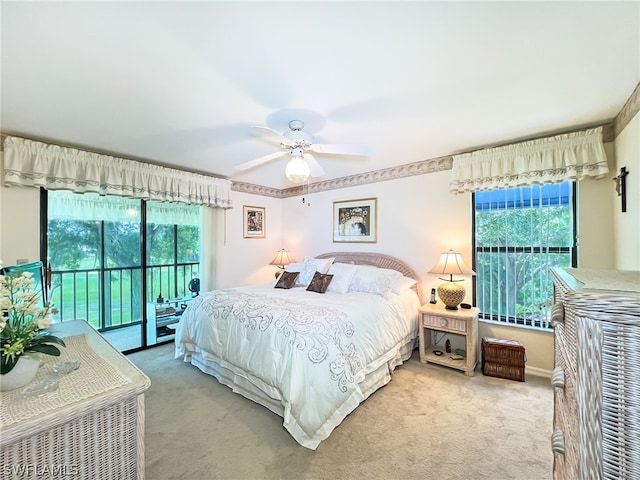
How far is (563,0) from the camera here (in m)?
1.25

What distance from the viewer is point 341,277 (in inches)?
137

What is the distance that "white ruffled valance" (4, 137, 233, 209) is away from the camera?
8.62ft

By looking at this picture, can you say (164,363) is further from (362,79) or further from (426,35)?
(426,35)

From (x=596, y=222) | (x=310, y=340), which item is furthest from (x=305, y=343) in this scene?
(x=596, y=222)

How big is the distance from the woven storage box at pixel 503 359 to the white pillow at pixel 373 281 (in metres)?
1.16

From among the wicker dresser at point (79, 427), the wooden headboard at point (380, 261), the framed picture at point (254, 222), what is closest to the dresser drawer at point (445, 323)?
the wooden headboard at point (380, 261)

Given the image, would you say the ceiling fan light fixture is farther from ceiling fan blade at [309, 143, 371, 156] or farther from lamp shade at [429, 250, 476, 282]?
lamp shade at [429, 250, 476, 282]

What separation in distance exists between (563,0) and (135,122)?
3.07 metres

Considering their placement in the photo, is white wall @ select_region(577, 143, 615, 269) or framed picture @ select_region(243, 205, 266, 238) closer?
white wall @ select_region(577, 143, 615, 269)

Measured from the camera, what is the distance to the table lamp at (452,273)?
3.06 meters

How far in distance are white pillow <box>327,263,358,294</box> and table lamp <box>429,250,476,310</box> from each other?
101 centimetres

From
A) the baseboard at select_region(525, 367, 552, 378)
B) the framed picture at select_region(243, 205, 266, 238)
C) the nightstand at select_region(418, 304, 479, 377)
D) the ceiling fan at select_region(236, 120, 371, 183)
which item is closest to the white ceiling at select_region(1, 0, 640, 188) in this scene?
the ceiling fan at select_region(236, 120, 371, 183)

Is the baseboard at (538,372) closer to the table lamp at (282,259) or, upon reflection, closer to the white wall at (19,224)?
the table lamp at (282,259)

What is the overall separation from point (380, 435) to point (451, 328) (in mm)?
1461
